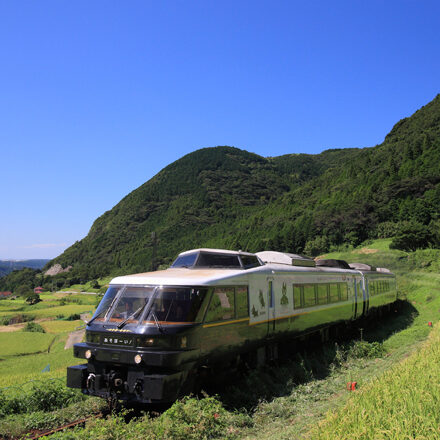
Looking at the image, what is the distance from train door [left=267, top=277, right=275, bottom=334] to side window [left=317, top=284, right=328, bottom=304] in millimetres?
3442

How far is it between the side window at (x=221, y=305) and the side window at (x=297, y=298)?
322 cm

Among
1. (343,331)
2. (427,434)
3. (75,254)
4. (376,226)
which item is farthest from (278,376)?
(75,254)

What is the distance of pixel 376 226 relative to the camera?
68625 millimetres

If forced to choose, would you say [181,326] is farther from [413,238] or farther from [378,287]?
[413,238]

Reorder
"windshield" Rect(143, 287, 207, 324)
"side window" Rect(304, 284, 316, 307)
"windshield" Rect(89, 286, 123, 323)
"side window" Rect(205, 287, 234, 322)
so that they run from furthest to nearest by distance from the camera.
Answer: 1. "side window" Rect(304, 284, 316, 307)
2. "windshield" Rect(89, 286, 123, 323)
3. "side window" Rect(205, 287, 234, 322)
4. "windshield" Rect(143, 287, 207, 324)

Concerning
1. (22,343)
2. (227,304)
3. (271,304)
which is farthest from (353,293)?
(22,343)

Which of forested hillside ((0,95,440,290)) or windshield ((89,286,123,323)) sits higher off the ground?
forested hillside ((0,95,440,290))

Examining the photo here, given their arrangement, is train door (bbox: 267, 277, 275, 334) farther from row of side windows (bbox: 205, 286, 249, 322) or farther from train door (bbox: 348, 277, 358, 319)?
train door (bbox: 348, 277, 358, 319)

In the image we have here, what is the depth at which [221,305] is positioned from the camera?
26.0 ft

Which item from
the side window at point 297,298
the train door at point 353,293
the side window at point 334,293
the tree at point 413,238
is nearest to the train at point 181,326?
the side window at point 297,298

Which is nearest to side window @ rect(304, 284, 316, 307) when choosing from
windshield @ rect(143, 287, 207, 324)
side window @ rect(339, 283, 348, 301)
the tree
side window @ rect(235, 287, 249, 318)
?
side window @ rect(339, 283, 348, 301)

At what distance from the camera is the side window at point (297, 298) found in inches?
430

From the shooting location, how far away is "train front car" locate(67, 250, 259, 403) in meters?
6.71

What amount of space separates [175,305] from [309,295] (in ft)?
19.1
